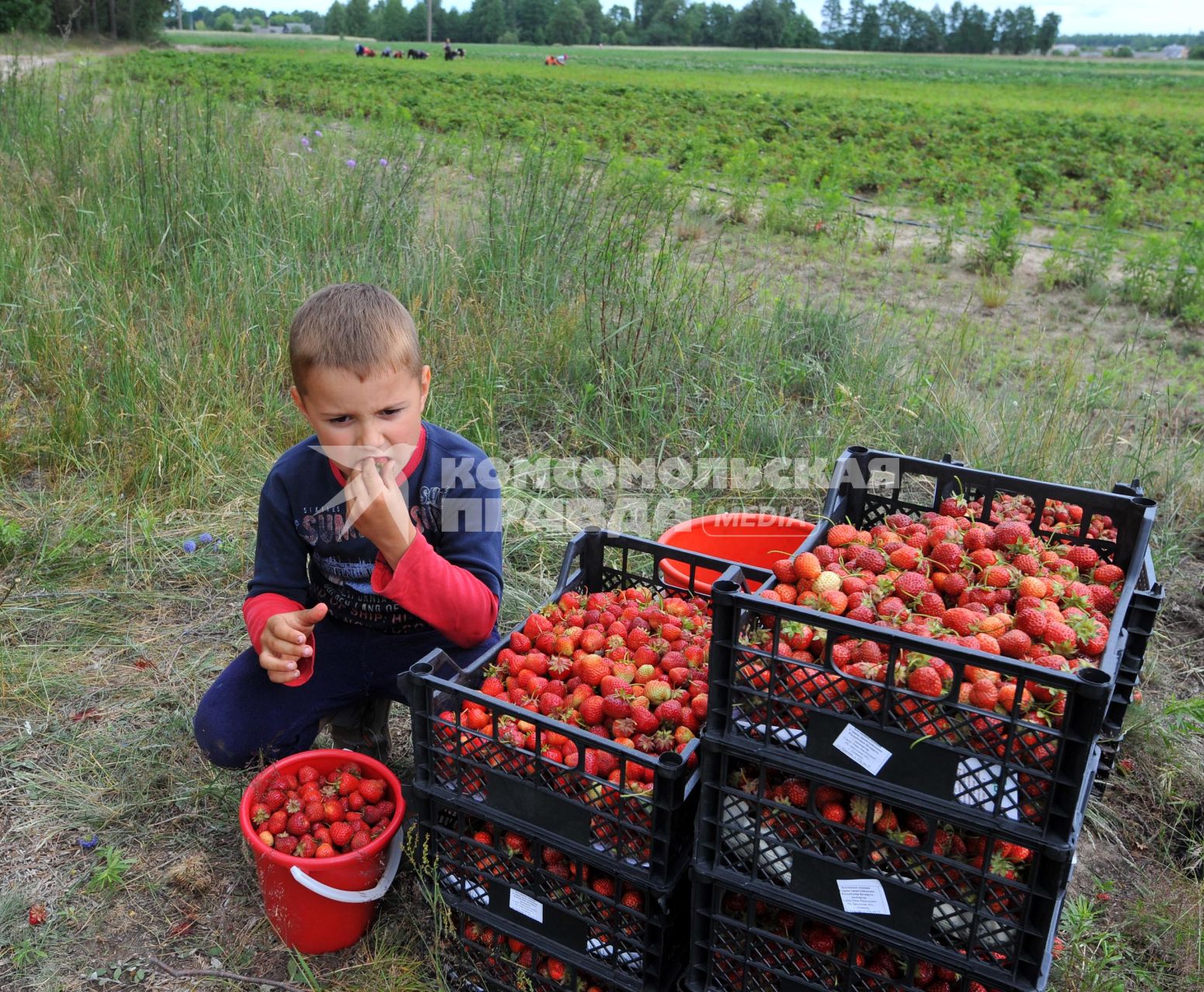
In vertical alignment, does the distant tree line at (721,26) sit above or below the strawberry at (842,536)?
above

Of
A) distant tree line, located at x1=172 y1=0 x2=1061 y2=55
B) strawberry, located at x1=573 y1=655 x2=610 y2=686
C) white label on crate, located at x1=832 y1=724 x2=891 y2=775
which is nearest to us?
white label on crate, located at x1=832 y1=724 x2=891 y2=775

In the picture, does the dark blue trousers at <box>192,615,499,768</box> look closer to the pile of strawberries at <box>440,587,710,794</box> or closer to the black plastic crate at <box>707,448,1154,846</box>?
the pile of strawberries at <box>440,587,710,794</box>

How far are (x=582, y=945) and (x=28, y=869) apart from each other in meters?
1.17

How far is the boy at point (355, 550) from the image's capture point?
5.64 ft

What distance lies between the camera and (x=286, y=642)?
1805mm

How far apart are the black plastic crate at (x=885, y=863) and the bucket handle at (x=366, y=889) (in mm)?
662

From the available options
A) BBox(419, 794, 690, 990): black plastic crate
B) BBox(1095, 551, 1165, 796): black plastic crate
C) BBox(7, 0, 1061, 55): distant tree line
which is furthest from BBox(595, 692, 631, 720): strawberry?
BBox(7, 0, 1061, 55): distant tree line

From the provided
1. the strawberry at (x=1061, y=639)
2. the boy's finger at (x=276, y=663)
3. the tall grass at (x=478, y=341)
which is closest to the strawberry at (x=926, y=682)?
the strawberry at (x=1061, y=639)

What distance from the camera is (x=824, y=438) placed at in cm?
346

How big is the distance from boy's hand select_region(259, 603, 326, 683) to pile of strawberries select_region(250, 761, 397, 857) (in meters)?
0.20

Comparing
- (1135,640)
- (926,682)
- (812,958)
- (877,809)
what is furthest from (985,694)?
(1135,640)

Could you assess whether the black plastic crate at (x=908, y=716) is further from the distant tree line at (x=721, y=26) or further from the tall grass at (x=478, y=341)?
the distant tree line at (x=721, y=26)

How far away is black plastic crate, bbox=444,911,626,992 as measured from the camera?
5.22ft

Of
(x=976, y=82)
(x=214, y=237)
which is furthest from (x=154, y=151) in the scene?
(x=976, y=82)
